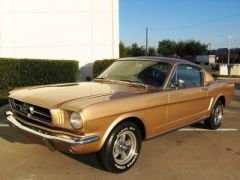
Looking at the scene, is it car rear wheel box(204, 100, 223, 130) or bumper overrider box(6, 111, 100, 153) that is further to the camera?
car rear wheel box(204, 100, 223, 130)

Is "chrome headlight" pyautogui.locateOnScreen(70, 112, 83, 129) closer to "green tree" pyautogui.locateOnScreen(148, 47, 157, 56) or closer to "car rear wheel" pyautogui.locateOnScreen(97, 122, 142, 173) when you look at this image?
"car rear wheel" pyautogui.locateOnScreen(97, 122, 142, 173)

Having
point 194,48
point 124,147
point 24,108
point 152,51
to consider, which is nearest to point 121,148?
point 124,147

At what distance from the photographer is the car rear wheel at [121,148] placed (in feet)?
14.9

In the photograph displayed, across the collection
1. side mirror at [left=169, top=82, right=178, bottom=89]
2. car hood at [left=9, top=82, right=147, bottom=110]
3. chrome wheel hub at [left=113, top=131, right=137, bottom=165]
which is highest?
side mirror at [left=169, top=82, right=178, bottom=89]

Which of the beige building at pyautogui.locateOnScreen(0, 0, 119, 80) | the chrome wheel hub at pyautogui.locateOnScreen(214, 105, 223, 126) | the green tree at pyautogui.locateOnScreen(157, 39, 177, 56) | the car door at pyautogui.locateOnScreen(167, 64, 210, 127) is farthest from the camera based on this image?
the green tree at pyautogui.locateOnScreen(157, 39, 177, 56)

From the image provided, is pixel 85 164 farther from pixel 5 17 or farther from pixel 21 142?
pixel 5 17

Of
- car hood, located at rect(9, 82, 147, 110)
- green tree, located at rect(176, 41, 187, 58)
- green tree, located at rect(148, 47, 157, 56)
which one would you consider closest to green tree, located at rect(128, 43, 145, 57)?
green tree, located at rect(148, 47, 157, 56)

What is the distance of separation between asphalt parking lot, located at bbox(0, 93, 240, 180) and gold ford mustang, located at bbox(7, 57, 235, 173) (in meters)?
0.33

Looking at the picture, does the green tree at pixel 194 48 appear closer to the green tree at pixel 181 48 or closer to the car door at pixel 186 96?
the green tree at pixel 181 48

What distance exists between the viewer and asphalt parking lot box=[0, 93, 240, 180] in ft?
15.5

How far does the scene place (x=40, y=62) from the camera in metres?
13.2

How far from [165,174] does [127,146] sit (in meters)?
0.62

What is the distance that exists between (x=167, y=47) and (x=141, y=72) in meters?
85.5

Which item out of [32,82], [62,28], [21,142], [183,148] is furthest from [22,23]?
[183,148]
